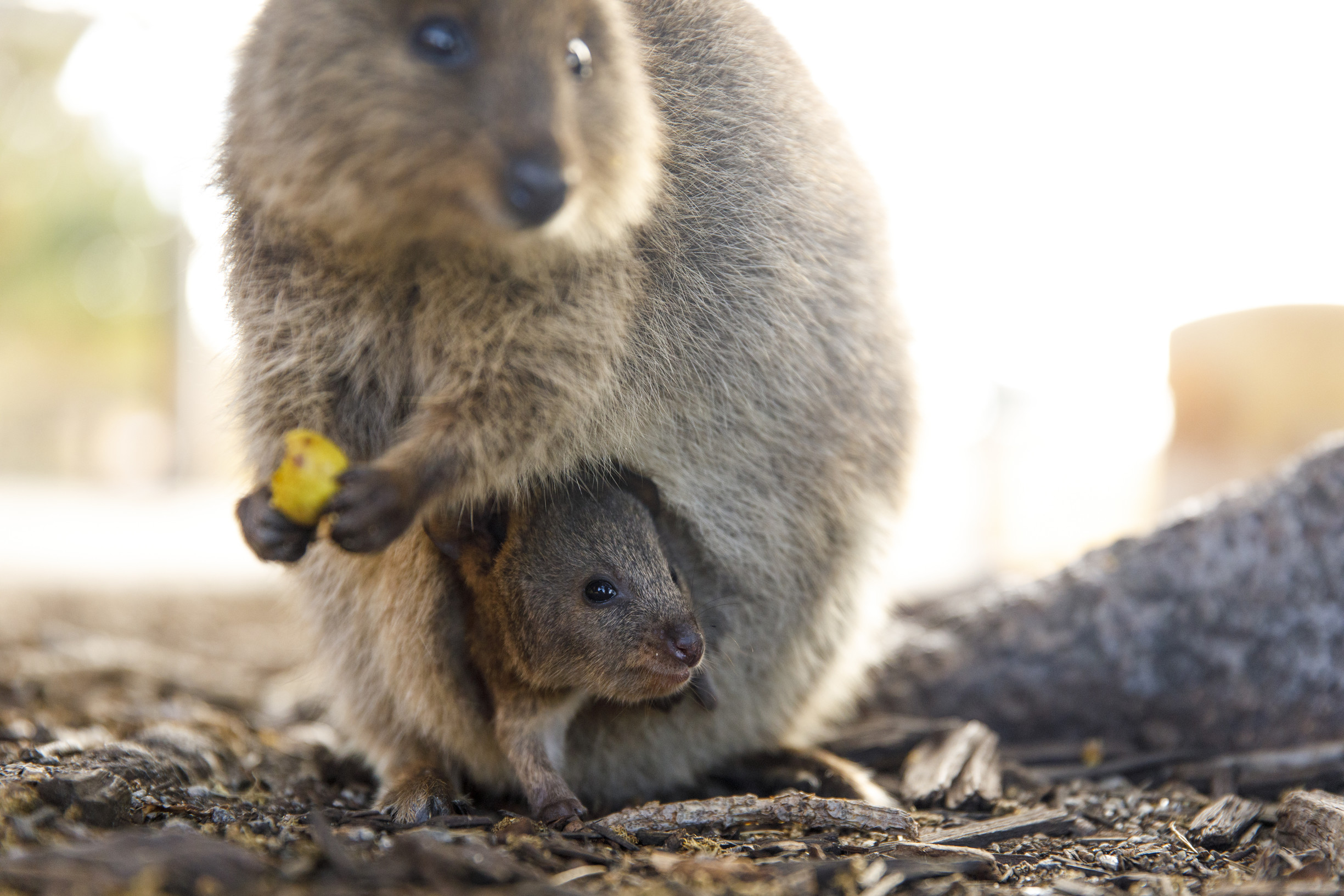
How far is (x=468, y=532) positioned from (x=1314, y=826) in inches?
90.9

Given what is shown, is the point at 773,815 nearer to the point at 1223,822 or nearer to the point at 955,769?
the point at 955,769

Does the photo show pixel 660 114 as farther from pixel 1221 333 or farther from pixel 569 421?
pixel 1221 333

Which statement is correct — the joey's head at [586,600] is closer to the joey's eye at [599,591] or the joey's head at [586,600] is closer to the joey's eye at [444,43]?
the joey's eye at [599,591]

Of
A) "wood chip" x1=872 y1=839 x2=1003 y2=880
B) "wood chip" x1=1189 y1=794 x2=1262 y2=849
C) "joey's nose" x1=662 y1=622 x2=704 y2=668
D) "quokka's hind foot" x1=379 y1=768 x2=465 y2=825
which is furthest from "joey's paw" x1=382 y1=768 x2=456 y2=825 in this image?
"wood chip" x1=1189 y1=794 x2=1262 y2=849

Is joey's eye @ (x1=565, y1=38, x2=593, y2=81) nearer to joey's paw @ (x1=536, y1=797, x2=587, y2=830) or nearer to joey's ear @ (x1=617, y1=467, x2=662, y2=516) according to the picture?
joey's ear @ (x1=617, y1=467, x2=662, y2=516)

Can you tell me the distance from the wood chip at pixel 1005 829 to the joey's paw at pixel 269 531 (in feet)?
5.60

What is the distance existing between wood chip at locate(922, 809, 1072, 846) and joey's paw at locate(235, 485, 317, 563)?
1.71 metres

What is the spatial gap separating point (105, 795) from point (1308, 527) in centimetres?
378

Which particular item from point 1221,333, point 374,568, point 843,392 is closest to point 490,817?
point 374,568

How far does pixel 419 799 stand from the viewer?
9.01ft

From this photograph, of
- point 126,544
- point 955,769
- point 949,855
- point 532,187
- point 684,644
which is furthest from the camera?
point 126,544

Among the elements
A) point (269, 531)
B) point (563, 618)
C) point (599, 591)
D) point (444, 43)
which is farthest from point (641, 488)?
point (444, 43)

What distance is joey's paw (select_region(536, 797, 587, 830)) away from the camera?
2.57m

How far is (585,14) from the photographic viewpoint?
2227mm
